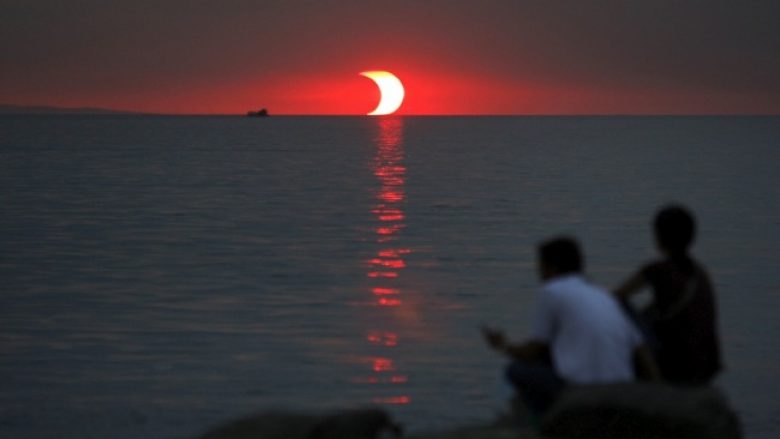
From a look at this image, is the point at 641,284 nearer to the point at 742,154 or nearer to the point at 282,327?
the point at 282,327

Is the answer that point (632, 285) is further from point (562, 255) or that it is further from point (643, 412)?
point (643, 412)

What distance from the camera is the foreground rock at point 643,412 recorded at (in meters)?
7.63

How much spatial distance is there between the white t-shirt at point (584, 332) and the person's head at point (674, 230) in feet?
1.47

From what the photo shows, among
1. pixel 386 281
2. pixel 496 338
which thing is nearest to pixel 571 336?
pixel 496 338

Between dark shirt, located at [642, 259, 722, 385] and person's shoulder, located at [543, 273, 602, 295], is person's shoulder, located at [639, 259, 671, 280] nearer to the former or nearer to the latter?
dark shirt, located at [642, 259, 722, 385]

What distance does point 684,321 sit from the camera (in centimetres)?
794

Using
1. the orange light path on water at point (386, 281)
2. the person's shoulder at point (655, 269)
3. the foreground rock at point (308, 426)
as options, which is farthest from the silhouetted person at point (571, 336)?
the orange light path on water at point (386, 281)

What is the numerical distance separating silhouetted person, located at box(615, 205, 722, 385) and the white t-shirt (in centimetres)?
23

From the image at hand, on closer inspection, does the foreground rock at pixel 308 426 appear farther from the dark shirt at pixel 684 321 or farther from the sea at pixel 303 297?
the dark shirt at pixel 684 321

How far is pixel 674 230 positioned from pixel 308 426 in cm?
245

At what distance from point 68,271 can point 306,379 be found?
10406 millimetres

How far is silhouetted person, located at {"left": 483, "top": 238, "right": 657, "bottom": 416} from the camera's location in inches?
297

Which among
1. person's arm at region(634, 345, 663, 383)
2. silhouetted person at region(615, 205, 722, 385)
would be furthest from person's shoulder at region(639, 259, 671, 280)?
person's arm at region(634, 345, 663, 383)

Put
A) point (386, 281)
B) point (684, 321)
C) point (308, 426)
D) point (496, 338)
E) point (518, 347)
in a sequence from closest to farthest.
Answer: point (496, 338)
point (518, 347)
point (684, 321)
point (308, 426)
point (386, 281)
